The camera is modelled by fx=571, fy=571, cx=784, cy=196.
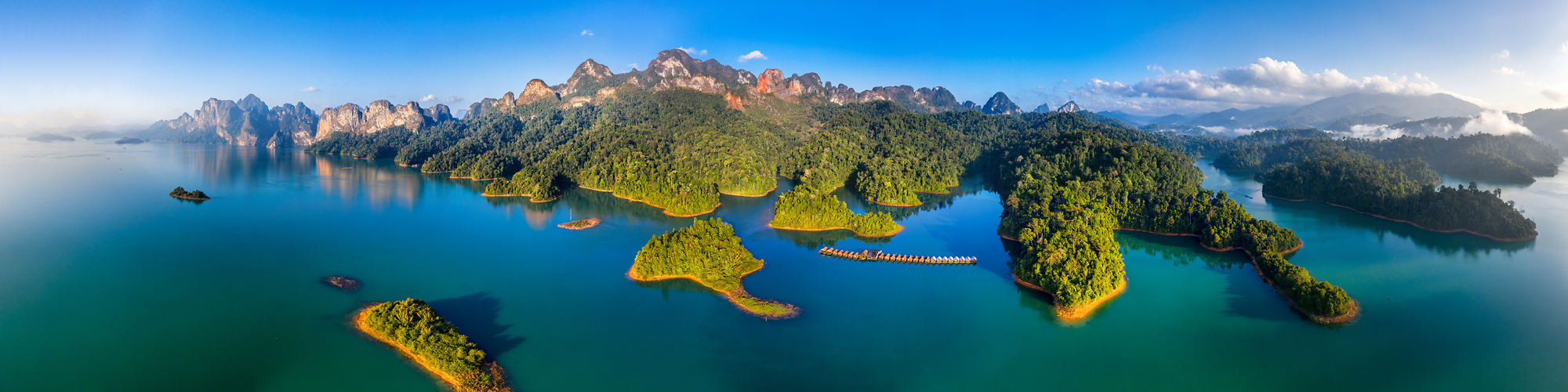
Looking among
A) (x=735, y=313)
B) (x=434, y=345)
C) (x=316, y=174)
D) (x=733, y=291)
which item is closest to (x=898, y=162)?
(x=733, y=291)

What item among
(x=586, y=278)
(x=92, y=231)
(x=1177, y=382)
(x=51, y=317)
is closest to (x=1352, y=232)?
(x=1177, y=382)

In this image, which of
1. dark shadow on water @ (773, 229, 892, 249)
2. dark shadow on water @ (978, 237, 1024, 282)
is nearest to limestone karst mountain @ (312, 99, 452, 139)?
dark shadow on water @ (773, 229, 892, 249)

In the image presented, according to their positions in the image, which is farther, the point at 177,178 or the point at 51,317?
the point at 177,178

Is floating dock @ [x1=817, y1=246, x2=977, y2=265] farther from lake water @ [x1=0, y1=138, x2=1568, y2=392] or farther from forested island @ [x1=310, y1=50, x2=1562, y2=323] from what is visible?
forested island @ [x1=310, y1=50, x2=1562, y2=323]

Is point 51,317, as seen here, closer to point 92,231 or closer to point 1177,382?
point 92,231

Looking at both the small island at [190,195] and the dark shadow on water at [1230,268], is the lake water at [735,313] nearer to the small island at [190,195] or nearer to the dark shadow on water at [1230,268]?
the dark shadow on water at [1230,268]

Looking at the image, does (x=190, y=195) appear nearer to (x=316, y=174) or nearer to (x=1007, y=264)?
(x=316, y=174)
